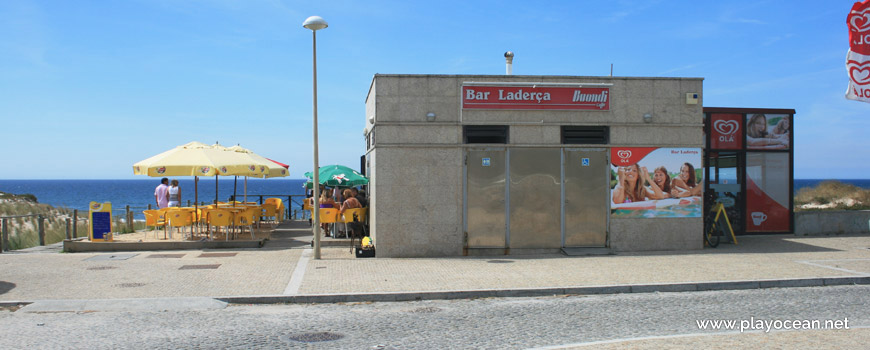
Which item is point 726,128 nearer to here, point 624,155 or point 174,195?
point 624,155

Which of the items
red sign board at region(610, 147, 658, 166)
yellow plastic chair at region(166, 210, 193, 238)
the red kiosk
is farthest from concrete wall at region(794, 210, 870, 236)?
yellow plastic chair at region(166, 210, 193, 238)

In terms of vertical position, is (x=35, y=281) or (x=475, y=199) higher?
(x=475, y=199)

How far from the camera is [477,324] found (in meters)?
7.71

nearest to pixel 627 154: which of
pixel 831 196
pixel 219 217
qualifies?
pixel 219 217

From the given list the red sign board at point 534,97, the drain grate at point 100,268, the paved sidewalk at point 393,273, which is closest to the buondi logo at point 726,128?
the paved sidewalk at point 393,273

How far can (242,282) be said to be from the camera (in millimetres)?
10531

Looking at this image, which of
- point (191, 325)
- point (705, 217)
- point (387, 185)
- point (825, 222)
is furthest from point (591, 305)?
point (825, 222)

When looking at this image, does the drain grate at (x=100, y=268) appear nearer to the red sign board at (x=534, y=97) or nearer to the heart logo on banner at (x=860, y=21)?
the red sign board at (x=534, y=97)

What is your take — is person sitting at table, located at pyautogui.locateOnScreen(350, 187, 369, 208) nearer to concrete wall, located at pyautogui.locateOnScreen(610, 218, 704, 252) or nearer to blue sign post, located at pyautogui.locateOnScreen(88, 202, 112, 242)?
blue sign post, located at pyautogui.locateOnScreen(88, 202, 112, 242)

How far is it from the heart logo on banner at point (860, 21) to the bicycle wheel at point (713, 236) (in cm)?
518

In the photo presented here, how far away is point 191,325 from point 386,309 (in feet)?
8.14

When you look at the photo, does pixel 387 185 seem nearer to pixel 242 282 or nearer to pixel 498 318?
pixel 242 282

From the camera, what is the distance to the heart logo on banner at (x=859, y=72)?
46.3 ft

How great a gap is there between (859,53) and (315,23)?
1164 centimetres
